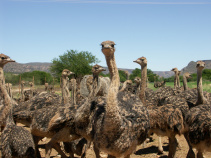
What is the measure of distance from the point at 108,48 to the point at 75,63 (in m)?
30.9

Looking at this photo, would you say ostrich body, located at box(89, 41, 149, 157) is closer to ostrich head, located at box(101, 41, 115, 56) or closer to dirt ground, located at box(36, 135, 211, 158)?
ostrich head, located at box(101, 41, 115, 56)

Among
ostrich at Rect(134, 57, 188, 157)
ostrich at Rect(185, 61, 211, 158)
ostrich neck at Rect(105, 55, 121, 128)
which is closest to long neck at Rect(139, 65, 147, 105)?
ostrich at Rect(134, 57, 188, 157)

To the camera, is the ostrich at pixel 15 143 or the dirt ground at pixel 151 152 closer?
the ostrich at pixel 15 143

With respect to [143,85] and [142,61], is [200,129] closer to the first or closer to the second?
[143,85]

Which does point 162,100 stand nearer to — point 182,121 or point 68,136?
point 182,121

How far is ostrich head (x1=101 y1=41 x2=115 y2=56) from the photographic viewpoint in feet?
12.3

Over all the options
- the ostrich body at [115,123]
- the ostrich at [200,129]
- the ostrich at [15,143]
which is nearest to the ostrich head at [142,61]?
the ostrich at [200,129]

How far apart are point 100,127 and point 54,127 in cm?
145

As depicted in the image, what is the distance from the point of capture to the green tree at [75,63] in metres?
33.5

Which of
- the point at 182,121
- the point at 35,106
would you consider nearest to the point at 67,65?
the point at 35,106

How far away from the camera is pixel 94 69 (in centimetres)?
566

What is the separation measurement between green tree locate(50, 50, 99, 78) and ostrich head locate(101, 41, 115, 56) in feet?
97.0

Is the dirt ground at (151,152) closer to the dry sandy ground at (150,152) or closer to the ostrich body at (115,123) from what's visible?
the dry sandy ground at (150,152)

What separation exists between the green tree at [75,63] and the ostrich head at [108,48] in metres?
29.6
